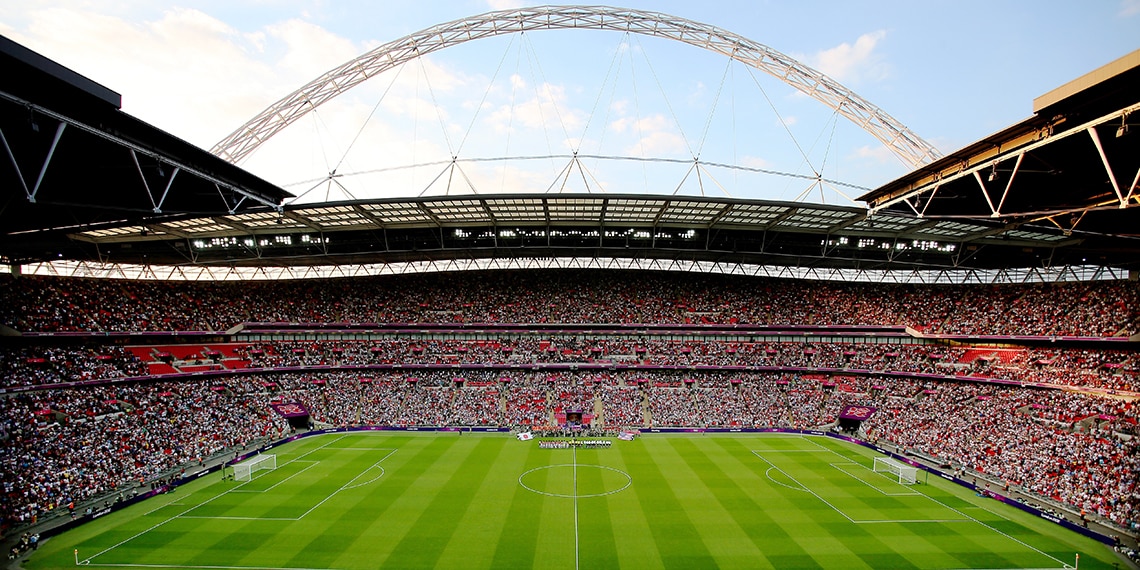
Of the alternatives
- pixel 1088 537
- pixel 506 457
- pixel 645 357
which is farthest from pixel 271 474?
pixel 1088 537

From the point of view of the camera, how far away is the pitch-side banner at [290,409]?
44.0 meters

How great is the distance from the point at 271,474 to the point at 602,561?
22388 millimetres

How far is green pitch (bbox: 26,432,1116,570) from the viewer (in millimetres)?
20531

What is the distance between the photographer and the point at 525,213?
140 ft

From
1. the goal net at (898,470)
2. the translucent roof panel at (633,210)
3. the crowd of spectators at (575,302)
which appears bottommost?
the goal net at (898,470)

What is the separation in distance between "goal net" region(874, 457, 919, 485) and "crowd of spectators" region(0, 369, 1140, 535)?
4488 mm

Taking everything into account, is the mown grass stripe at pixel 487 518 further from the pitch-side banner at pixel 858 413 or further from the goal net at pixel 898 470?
the pitch-side banner at pixel 858 413

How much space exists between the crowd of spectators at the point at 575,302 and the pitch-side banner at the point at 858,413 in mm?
12907

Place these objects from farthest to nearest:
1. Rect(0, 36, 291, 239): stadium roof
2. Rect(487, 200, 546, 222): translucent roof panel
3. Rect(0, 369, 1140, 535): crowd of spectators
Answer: Rect(487, 200, 546, 222): translucent roof panel, Rect(0, 369, 1140, 535): crowd of spectators, Rect(0, 36, 291, 239): stadium roof

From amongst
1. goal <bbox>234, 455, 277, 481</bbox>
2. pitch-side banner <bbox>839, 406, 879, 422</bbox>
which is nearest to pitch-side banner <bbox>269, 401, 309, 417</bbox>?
goal <bbox>234, 455, 277, 481</bbox>

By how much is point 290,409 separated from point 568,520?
102 ft

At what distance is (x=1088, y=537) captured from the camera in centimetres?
2295

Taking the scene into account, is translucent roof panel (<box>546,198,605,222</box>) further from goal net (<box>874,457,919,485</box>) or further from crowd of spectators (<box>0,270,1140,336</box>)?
goal net (<box>874,457,919,485</box>)

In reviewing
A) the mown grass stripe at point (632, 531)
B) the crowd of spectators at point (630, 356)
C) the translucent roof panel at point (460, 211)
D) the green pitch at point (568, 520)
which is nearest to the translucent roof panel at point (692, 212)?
the translucent roof panel at point (460, 211)
